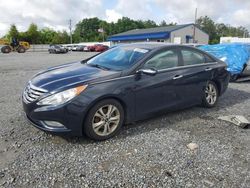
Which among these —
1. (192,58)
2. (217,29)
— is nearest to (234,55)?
(192,58)

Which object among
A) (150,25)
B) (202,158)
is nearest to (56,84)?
(202,158)

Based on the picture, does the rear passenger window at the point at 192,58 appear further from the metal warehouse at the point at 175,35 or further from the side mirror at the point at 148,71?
the metal warehouse at the point at 175,35

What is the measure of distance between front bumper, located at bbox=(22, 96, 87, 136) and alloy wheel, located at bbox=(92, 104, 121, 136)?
0.26 m

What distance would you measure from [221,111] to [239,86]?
3.21 m

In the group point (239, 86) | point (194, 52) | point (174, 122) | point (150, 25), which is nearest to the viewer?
point (174, 122)

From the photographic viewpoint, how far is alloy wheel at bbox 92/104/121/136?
395cm

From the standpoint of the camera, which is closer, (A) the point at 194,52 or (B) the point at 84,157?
(B) the point at 84,157

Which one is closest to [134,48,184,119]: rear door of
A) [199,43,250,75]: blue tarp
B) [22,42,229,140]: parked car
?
[22,42,229,140]: parked car

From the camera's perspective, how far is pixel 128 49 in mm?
5008

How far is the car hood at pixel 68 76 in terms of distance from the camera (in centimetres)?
386

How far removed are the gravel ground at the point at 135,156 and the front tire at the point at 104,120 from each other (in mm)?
141

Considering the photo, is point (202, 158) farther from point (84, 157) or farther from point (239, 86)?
point (239, 86)

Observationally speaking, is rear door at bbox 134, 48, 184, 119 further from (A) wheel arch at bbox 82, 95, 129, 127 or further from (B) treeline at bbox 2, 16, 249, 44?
(B) treeline at bbox 2, 16, 249, 44

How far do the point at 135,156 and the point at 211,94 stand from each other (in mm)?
2995
